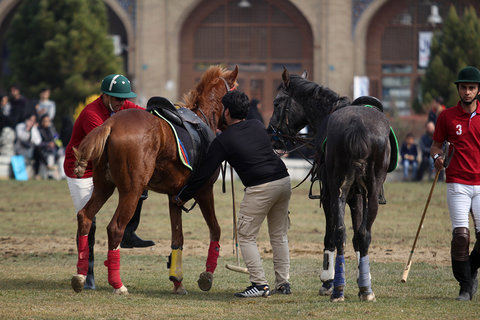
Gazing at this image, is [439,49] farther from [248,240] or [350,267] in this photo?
[248,240]

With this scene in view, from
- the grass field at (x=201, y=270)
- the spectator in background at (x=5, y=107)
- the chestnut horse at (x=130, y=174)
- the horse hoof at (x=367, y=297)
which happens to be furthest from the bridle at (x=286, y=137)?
the spectator in background at (x=5, y=107)

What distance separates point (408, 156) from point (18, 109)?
432 inches

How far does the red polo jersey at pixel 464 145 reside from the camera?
8.62 meters

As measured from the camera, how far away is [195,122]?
9.48m

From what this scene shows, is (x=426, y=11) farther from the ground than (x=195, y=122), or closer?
farther from the ground

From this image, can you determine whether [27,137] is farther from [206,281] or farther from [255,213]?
[255,213]

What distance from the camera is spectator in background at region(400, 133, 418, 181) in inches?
990

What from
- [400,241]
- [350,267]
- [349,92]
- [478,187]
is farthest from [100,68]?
[478,187]

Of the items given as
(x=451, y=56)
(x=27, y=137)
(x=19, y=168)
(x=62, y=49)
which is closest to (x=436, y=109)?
(x=451, y=56)

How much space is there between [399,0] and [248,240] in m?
28.8

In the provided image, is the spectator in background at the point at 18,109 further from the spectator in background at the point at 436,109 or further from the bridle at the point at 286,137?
the bridle at the point at 286,137

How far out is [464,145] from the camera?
8695 mm

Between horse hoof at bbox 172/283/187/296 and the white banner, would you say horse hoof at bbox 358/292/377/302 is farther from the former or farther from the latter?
the white banner

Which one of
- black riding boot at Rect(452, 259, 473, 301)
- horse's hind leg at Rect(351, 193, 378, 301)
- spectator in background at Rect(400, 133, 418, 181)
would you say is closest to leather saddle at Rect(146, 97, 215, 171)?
horse's hind leg at Rect(351, 193, 378, 301)
